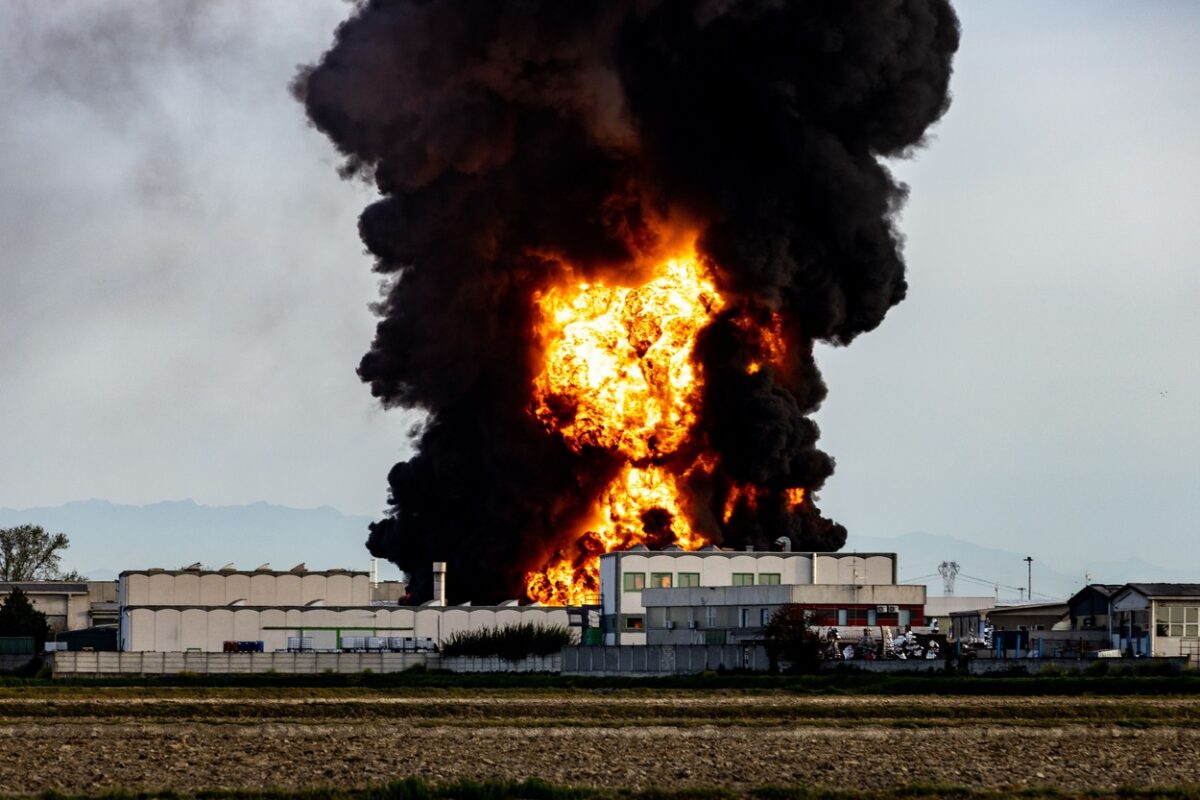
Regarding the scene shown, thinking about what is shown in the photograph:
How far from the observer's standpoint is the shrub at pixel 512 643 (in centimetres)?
11531

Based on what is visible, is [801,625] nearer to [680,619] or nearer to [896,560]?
[680,619]

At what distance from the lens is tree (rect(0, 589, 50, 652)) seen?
13712cm

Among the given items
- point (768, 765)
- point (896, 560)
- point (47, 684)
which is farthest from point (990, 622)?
point (768, 765)

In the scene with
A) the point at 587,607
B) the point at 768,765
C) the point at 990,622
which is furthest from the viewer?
the point at 990,622

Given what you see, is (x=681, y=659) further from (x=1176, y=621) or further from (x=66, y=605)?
(x=66, y=605)

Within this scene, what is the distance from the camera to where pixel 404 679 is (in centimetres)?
10325

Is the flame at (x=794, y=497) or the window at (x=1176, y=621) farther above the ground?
the flame at (x=794, y=497)

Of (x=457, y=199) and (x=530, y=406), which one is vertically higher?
(x=457, y=199)

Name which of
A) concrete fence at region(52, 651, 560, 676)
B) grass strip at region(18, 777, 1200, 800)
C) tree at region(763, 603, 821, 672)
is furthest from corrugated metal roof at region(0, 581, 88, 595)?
grass strip at region(18, 777, 1200, 800)

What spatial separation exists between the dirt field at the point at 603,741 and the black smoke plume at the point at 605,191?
4564 centimetres

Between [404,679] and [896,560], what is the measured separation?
118 feet

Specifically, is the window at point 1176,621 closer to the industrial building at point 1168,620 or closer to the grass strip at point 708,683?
the industrial building at point 1168,620

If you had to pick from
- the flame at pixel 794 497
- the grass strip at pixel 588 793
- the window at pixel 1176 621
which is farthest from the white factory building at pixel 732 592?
the grass strip at pixel 588 793

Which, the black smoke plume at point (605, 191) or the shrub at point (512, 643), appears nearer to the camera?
the shrub at point (512, 643)
